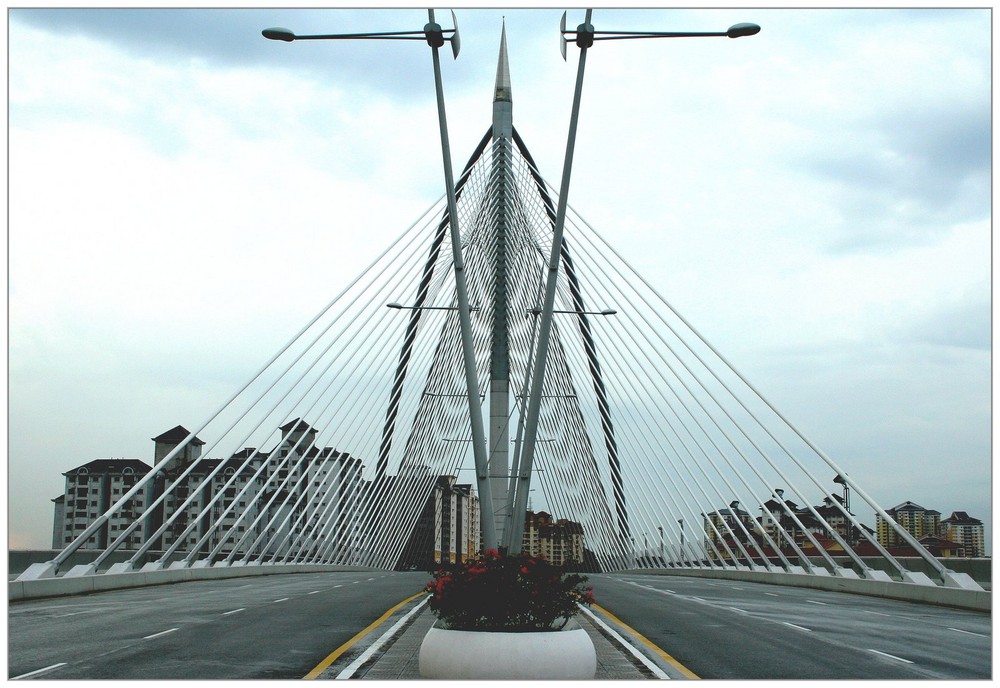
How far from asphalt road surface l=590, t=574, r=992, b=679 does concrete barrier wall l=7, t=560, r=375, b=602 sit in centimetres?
1081

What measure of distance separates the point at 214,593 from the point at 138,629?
1043cm

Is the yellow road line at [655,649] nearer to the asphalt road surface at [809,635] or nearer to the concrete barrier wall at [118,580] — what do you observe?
the asphalt road surface at [809,635]

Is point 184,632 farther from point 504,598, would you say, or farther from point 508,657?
point 508,657

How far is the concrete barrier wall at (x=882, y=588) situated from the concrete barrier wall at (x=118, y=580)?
53.2 ft

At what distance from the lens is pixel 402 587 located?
3044 centimetres

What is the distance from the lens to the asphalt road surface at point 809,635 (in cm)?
1245

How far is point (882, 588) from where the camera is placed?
27266mm

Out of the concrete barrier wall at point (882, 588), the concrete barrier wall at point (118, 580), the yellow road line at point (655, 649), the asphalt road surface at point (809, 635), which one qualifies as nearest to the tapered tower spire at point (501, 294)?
the concrete barrier wall at point (118, 580)

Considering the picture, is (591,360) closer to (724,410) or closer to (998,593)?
(724,410)

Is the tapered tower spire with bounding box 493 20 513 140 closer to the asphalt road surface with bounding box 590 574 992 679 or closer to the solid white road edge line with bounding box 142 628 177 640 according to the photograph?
the asphalt road surface with bounding box 590 574 992 679

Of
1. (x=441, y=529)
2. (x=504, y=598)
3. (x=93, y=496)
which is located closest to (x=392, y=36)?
(x=504, y=598)

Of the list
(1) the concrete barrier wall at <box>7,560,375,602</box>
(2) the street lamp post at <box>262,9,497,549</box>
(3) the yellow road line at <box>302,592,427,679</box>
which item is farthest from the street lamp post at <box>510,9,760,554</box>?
(1) the concrete barrier wall at <box>7,560,375,602</box>

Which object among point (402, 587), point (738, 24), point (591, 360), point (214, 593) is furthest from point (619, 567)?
point (738, 24)

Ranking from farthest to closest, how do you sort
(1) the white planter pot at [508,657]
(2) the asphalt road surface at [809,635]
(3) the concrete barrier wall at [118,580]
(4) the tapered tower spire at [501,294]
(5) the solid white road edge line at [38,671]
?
(4) the tapered tower spire at [501,294], (3) the concrete barrier wall at [118,580], (2) the asphalt road surface at [809,635], (5) the solid white road edge line at [38,671], (1) the white planter pot at [508,657]
